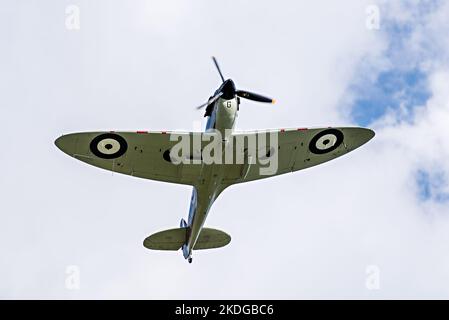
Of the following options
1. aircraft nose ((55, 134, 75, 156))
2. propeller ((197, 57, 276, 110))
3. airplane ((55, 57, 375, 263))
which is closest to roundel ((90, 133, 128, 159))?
airplane ((55, 57, 375, 263))

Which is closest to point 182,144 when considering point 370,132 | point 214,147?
point 214,147

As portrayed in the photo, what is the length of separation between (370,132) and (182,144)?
6.76 metres

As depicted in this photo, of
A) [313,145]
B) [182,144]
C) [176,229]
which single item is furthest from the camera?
[176,229]

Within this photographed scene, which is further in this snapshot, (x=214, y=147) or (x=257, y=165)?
(x=257, y=165)

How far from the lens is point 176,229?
96.9ft

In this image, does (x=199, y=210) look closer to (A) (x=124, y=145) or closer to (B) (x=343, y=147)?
(A) (x=124, y=145)

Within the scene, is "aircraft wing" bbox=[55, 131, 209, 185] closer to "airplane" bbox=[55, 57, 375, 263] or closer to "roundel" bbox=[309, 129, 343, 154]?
"airplane" bbox=[55, 57, 375, 263]

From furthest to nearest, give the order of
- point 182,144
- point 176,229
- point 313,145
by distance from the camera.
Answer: point 176,229, point 313,145, point 182,144

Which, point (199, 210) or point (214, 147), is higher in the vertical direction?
point (214, 147)

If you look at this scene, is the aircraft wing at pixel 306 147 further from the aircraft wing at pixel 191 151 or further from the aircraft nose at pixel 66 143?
the aircraft nose at pixel 66 143

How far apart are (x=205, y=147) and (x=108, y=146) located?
324 centimetres

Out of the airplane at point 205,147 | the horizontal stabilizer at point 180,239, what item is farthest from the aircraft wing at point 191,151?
the horizontal stabilizer at point 180,239

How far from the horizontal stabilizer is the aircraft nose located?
5895mm

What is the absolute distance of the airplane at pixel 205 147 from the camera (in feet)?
80.9
